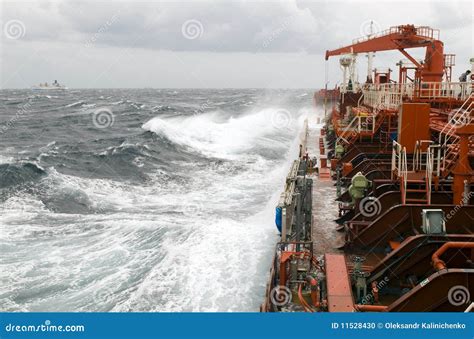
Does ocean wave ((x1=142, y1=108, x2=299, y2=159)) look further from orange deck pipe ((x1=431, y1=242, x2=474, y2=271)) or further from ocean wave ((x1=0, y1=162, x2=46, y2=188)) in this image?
orange deck pipe ((x1=431, y1=242, x2=474, y2=271))

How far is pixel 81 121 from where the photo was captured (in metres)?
56.8

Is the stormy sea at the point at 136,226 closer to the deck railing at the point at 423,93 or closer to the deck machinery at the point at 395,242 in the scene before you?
the deck machinery at the point at 395,242

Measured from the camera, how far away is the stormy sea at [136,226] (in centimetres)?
1170

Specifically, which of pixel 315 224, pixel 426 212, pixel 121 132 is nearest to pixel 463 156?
pixel 426 212

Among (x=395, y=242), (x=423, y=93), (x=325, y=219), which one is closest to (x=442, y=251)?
(x=395, y=242)

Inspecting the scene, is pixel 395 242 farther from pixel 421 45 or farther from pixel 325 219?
pixel 421 45

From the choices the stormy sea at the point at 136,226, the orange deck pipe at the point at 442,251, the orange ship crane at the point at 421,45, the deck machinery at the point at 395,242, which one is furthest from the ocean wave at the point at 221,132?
the orange deck pipe at the point at 442,251

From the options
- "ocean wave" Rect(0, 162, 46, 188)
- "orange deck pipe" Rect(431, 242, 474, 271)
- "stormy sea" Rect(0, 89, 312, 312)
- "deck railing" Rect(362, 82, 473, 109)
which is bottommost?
"stormy sea" Rect(0, 89, 312, 312)

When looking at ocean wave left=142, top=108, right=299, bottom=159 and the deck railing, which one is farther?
ocean wave left=142, top=108, right=299, bottom=159

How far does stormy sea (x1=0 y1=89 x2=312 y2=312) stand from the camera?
11.7 metres

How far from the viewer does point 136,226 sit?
1653 centimetres

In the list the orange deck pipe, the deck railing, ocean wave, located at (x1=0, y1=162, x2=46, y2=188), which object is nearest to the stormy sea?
ocean wave, located at (x1=0, y1=162, x2=46, y2=188)

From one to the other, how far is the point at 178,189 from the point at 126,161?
8.49 meters

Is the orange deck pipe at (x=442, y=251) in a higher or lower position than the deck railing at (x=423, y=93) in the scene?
lower
